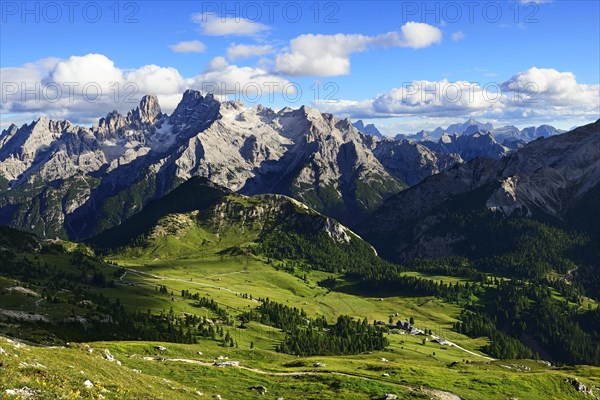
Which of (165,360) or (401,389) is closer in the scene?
(401,389)

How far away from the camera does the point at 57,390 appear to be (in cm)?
3569

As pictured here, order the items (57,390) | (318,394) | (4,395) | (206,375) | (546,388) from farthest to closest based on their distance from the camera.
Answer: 1. (546,388)
2. (206,375)
3. (318,394)
4. (57,390)
5. (4,395)

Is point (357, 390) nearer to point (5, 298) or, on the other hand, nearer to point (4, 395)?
point (4, 395)

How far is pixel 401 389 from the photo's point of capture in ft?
275

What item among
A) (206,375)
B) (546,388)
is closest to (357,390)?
(206,375)

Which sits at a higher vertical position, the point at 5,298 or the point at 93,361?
the point at 93,361

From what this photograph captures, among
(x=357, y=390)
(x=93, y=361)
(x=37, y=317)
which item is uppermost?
(x=93, y=361)

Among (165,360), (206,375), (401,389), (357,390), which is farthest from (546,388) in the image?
(165,360)

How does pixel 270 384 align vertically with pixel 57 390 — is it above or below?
below

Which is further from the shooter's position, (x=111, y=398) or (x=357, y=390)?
(x=357, y=390)

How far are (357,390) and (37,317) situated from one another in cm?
13494

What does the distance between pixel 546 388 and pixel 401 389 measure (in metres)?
39.8

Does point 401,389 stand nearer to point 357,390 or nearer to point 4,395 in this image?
point 357,390

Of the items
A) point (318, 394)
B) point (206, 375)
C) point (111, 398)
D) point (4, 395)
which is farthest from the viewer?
point (206, 375)
